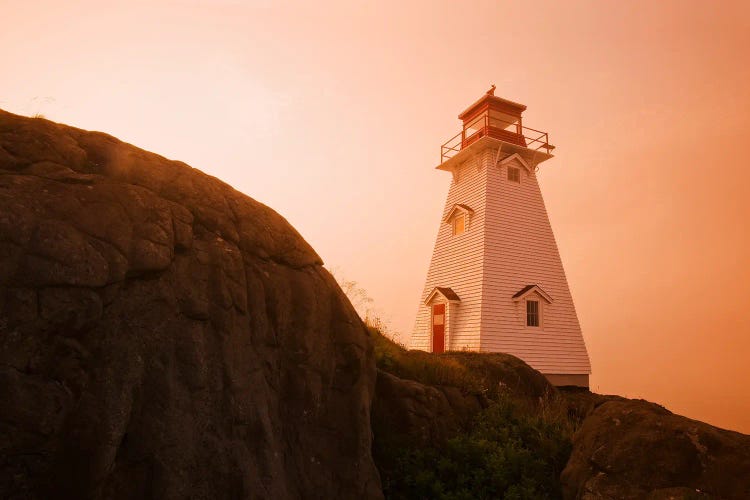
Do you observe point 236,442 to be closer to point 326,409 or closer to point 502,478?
point 326,409

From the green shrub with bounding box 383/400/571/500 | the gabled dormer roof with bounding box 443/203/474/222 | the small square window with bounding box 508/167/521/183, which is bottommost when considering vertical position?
the green shrub with bounding box 383/400/571/500

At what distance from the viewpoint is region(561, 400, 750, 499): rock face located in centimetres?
665

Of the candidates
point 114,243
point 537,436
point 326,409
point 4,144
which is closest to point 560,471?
point 537,436

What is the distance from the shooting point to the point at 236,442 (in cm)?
619

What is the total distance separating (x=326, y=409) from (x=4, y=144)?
5617 millimetres

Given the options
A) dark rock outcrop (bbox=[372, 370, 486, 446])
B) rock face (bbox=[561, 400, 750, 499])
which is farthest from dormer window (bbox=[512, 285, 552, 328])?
rock face (bbox=[561, 400, 750, 499])

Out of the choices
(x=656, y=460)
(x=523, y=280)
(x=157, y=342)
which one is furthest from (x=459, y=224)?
(x=157, y=342)

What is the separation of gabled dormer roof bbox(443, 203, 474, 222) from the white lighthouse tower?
52 mm

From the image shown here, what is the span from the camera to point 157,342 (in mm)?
5855

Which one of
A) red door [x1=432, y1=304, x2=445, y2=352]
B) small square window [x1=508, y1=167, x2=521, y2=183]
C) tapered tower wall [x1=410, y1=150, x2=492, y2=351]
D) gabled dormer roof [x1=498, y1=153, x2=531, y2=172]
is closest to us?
tapered tower wall [x1=410, y1=150, x2=492, y2=351]

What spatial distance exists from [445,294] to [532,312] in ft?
14.1

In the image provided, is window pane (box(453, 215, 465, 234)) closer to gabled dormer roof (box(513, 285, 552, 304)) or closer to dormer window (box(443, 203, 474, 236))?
dormer window (box(443, 203, 474, 236))

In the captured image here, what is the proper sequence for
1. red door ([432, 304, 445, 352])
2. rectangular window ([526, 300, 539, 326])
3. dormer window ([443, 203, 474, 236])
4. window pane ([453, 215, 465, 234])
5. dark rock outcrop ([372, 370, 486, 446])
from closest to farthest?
dark rock outcrop ([372, 370, 486, 446])
rectangular window ([526, 300, 539, 326])
red door ([432, 304, 445, 352])
dormer window ([443, 203, 474, 236])
window pane ([453, 215, 465, 234])

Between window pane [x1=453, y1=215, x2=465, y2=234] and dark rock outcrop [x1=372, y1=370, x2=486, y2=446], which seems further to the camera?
window pane [x1=453, y1=215, x2=465, y2=234]
